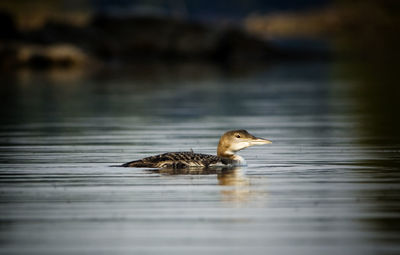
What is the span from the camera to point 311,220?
10.5 meters

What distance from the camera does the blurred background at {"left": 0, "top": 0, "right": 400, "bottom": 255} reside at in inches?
391

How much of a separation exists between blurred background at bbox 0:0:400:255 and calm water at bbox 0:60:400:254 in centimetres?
2

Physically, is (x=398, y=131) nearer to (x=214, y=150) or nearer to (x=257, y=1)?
(x=214, y=150)

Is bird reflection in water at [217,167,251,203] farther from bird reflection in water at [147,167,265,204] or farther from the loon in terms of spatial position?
the loon

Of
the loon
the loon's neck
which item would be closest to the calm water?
the loon's neck

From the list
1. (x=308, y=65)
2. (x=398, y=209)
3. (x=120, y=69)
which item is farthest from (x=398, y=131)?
(x=308, y=65)

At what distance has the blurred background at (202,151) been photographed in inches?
391

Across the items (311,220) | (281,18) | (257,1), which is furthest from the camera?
(257,1)

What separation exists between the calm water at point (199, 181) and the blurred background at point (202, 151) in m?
0.02

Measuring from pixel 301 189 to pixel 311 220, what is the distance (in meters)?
2.08

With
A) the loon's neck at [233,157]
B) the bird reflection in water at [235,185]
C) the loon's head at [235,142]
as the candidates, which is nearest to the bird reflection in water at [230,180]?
the bird reflection in water at [235,185]

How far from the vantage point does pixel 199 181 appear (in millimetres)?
13492

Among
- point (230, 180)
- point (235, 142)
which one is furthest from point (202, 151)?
point (230, 180)

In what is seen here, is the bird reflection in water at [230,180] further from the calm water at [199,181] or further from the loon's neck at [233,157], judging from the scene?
the loon's neck at [233,157]
